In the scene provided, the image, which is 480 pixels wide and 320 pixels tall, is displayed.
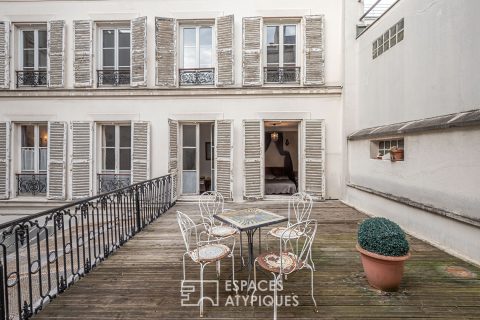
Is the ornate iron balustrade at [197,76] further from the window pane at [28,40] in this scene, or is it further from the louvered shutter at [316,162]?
the window pane at [28,40]

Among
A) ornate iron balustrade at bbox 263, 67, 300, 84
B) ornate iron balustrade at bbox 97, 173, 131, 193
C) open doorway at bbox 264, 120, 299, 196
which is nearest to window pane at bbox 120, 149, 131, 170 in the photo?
ornate iron balustrade at bbox 97, 173, 131, 193

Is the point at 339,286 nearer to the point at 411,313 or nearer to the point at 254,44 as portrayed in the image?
the point at 411,313

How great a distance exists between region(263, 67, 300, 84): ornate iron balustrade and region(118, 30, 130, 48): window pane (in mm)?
4192

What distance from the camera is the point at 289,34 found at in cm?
741

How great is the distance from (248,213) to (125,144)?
5.53m

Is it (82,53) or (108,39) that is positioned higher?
(108,39)

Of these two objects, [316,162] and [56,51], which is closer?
[316,162]

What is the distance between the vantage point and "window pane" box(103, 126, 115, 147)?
760 centimetres

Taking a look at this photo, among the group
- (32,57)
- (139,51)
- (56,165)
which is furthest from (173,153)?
(32,57)

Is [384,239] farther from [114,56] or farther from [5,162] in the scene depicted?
[5,162]

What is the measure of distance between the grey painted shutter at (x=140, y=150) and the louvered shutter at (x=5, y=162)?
369cm

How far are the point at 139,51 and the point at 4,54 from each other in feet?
13.1

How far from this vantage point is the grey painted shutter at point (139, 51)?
23.7 ft

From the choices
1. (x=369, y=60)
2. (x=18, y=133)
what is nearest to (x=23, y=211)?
(x=18, y=133)
